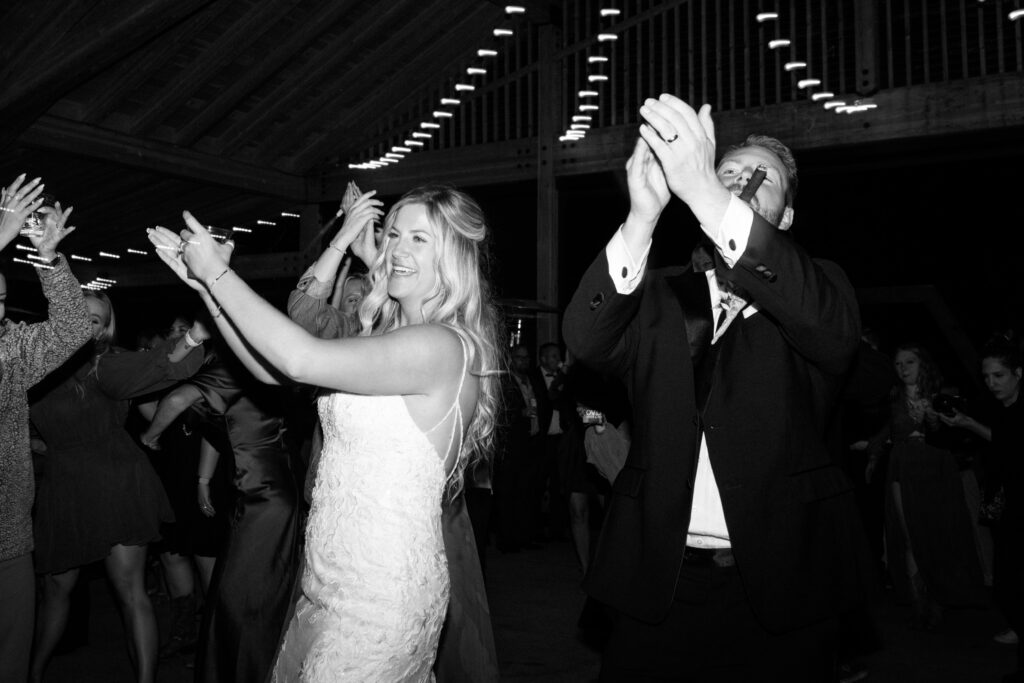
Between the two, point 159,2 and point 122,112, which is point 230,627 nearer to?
point 159,2

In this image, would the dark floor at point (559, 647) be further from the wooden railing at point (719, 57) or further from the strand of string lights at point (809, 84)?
the wooden railing at point (719, 57)

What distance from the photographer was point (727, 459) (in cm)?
186

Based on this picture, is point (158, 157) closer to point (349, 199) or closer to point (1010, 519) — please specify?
point (349, 199)

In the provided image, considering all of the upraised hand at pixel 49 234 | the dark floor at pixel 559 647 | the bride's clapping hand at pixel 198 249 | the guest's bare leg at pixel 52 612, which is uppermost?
the upraised hand at pixel 49 234

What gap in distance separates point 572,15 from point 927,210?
4.05 m

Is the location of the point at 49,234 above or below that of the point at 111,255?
below

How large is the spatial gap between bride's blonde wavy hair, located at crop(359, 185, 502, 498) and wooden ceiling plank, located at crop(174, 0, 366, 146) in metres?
7.76

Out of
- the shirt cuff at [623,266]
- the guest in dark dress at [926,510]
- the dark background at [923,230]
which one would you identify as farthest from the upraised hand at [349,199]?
the dark background at [923,230]

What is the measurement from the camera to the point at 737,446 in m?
1.86

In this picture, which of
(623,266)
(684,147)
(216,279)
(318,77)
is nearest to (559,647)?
(623,266)

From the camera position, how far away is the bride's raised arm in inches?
69.2

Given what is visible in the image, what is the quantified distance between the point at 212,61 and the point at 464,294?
8074 mm

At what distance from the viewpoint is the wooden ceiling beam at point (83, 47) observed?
7715 mm

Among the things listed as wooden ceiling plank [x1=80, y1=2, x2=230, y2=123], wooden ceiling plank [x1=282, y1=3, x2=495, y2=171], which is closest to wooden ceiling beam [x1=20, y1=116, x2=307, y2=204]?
wooden ceiling plank [x1=80, y1=2, x2=230, y2=123]
